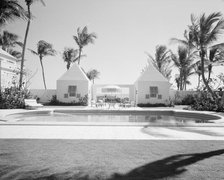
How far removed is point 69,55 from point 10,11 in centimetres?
1882

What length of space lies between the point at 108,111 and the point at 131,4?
7.89 metres

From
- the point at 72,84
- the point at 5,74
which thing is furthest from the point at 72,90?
the point at 5,74

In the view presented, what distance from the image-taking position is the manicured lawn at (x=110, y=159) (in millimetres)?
3252

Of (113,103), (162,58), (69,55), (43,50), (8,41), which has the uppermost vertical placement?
(8,41)

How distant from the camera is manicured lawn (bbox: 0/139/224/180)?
128 inches

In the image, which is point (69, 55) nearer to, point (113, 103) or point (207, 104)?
point (113, 103)

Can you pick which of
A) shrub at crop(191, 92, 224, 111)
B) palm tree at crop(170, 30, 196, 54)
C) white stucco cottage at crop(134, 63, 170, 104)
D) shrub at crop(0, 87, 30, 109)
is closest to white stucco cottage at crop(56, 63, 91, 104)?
shrub at crop(0, 87, 30, 109)

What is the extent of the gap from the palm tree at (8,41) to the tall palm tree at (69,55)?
8.41 m

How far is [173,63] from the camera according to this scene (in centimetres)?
3148

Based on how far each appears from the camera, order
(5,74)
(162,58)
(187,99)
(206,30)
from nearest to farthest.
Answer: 1. (206,30)
2. (5,74)
3. (187,99)
4. (162,58)

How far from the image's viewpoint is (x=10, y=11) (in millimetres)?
15281

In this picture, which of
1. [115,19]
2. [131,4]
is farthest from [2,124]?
[115,19]

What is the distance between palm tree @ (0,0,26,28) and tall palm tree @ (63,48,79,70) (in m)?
18.3

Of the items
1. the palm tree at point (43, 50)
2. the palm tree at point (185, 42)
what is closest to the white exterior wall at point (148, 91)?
the palm tree at point (185, 42)
